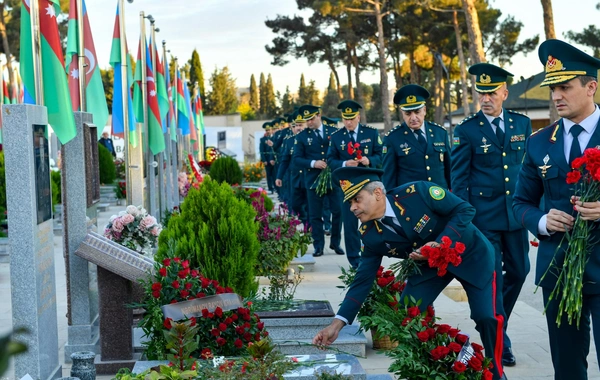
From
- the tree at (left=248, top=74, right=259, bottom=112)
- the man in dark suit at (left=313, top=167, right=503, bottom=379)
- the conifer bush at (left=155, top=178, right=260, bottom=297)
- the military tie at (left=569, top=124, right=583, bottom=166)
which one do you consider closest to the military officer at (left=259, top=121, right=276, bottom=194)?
the conifer bush at (left=155, top=178, right=260, bottom=297)

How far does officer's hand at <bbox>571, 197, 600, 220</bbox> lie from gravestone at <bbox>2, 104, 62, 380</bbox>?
124 inches

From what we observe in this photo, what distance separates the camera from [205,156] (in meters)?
41.3

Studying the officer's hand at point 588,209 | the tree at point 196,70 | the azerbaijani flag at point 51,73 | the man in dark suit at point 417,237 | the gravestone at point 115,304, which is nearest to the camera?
the officer's hand at point 588,209

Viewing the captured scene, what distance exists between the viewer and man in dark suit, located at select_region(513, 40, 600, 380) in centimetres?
385

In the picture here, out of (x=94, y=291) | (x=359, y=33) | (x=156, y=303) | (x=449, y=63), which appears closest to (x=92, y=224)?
(x=94, y=291)

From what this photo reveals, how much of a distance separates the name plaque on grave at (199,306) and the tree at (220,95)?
77.7 m

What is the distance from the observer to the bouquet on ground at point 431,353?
166 inches

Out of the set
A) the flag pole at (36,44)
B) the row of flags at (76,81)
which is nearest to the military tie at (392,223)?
the flag pole at (36,44)

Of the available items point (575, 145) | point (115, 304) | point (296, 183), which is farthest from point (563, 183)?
point (296, 183)

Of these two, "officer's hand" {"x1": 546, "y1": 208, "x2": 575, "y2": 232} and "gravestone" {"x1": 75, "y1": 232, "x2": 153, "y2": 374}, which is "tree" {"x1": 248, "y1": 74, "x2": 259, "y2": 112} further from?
"officer's hand" {"x1": 546, "y1": 208, "x2": 575, "y2": 232}

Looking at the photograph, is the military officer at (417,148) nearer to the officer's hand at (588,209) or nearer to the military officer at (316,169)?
the military officer at (316,169)

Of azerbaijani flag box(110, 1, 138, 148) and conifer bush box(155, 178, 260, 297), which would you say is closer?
conifer bush box(155, 178, 260, 297)

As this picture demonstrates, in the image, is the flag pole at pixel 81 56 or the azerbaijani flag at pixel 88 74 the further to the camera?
the azerbaijani flag at pixel 88 74

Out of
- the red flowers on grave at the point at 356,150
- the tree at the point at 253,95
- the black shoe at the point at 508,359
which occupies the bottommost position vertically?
the black shoe at the point at 508,359
